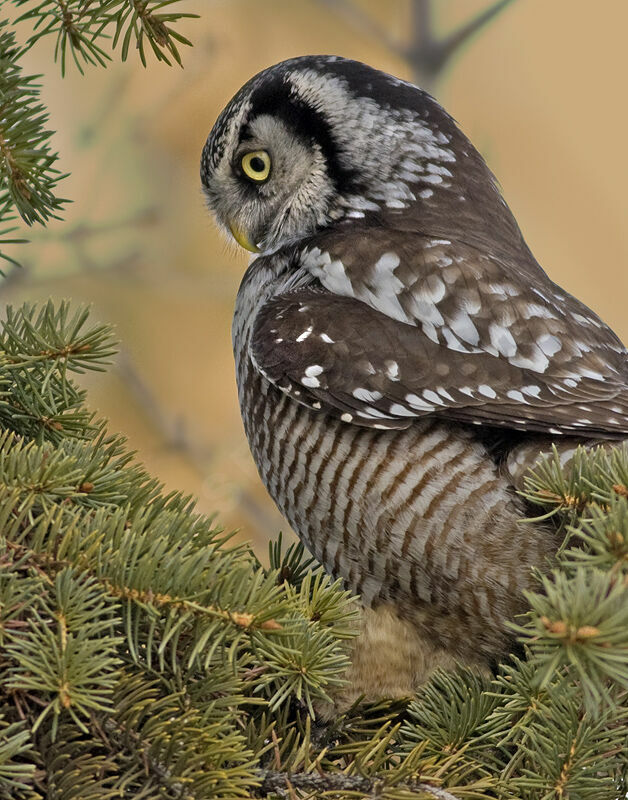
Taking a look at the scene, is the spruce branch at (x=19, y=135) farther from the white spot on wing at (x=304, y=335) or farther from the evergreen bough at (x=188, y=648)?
the white spot on wing at (x=304, y=335)

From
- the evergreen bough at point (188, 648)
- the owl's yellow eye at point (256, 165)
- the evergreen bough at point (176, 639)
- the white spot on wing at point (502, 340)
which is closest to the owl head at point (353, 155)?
the owl's yellow eye at point (256, 165)

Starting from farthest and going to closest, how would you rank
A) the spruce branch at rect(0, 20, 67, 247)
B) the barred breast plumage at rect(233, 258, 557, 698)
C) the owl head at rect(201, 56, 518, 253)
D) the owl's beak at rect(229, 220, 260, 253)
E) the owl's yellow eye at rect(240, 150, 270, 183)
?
1. the owl's beak at rect(229, 220, 260, 253)
2. the owl's yellow eye at rect(240, 150, 270, 183)
3. the owl head at rect(201, 56, 518, 253)
4. the barred breast plumage at rect(233, 258, 557, 698)
5. the spruce branch at rect(0, 20, 67, 247)

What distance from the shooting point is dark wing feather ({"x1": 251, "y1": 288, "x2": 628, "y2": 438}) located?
1.89 metres

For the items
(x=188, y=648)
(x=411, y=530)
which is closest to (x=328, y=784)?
(x=188, y=648)

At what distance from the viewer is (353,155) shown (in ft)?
8.02

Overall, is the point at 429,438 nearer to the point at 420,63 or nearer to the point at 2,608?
the point at 2,608

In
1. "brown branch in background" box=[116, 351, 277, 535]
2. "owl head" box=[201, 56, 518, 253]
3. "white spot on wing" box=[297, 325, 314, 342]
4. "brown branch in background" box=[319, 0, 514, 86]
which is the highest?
"brown branch in background" box=[319, 0, 514, 86]

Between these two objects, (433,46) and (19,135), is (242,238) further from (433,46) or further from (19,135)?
(433,46)

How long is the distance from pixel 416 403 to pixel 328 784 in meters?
0.80

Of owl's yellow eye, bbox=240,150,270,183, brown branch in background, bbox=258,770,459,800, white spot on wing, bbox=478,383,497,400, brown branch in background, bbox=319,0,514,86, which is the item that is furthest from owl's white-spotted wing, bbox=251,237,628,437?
brown branch in background, bbox=319,0,514,86

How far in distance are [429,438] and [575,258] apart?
2.75 m

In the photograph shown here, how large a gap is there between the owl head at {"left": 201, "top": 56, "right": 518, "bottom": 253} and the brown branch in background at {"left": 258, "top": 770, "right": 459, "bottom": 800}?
4.39 feet

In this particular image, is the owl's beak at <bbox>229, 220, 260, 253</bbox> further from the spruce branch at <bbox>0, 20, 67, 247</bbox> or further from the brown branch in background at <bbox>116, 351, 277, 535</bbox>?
the brown branch in background at <bbox>116, 351, 277, 535</bbox>

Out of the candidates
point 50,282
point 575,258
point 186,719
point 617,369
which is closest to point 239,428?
point 50,282
